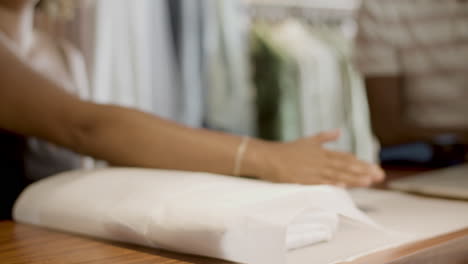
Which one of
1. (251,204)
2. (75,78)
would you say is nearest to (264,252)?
(251,204)

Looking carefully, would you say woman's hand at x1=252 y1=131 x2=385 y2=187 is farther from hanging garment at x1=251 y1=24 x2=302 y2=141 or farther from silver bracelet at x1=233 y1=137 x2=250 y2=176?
hanging garment at x1=251 y1=24 x2=302 y2=141

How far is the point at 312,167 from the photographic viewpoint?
0.67 metres

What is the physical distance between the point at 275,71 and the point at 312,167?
5.90 ft

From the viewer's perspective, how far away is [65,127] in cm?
73

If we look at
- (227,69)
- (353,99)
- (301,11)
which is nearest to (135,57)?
(227,69)

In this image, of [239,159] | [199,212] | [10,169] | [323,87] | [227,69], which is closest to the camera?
[199,212]

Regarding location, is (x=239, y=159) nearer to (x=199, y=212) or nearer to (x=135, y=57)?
(x=199, y=212)

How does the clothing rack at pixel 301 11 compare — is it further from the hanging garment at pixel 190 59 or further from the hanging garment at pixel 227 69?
the hanging garment at pixel 190 59

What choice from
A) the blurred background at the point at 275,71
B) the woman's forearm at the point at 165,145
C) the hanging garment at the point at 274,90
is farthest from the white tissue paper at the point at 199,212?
the hanging garment at the point at 274,90

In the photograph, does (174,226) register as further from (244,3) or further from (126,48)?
(244,3)

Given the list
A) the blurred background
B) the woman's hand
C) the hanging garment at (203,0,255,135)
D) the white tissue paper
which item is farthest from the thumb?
the hanging garment at (203,0,255,135)

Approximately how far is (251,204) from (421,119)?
870 millimetres

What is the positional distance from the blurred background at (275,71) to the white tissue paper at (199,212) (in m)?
0.64

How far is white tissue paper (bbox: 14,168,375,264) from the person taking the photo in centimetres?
44
